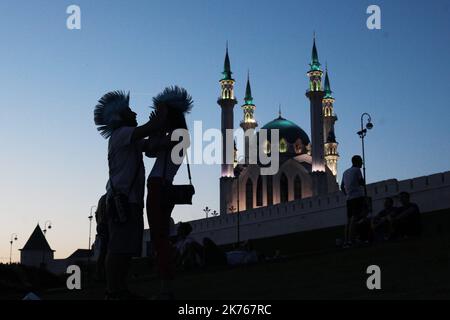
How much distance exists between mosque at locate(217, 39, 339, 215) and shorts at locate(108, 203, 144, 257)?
60603mm

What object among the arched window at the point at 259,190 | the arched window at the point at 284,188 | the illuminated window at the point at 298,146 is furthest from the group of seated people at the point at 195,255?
the illuminated window at the point at 298,146

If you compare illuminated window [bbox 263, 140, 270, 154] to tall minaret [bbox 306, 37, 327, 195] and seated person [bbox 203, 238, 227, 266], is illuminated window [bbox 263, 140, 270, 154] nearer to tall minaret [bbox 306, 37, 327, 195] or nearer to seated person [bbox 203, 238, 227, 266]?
tall minaret [bbox 306, 37, 327, 195]

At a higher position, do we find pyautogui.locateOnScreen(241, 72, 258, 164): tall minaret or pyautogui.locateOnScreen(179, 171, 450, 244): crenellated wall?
pyautogui.locateOnScreen(241, 72, 258, 164): tall minaret

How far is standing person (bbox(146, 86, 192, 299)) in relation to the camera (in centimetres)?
602

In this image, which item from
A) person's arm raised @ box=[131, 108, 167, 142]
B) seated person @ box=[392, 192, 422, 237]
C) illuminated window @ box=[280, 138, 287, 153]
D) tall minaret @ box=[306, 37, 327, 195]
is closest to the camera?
person's arm raised @ box=[131, 108, 167, 142]

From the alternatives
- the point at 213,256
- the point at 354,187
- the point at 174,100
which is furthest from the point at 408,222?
the point at 174,100

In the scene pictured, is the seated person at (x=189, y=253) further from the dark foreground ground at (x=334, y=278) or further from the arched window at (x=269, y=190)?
the arched window at (x=269, y=190)

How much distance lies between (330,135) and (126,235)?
73443mm

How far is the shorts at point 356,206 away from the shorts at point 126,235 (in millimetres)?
6267

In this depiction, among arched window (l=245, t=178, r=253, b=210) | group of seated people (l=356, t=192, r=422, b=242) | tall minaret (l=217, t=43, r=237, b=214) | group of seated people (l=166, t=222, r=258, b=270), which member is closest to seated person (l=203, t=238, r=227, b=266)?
group of seated people (l=166, t=222, r=258, b=270)

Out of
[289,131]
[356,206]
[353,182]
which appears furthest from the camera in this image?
[289,131]

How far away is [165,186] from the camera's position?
245 inches

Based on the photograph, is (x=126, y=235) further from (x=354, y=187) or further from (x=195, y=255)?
(x=354, y=187)
